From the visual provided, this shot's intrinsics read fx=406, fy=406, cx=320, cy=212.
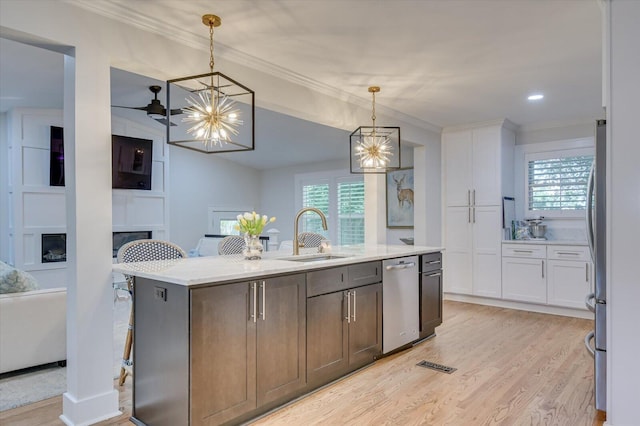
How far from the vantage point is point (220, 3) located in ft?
8.07

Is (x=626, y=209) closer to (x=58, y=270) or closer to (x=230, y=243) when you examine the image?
(x=230, y=243)

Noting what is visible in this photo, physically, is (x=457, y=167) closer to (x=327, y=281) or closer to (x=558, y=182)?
(x=558, y=182)

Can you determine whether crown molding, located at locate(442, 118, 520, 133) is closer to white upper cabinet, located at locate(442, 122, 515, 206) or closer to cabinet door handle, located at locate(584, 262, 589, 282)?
white upper cabinet, located at locate(442, 122, 515, 206)

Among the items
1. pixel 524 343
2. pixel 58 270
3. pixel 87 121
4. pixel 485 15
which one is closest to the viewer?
pixel 87 121

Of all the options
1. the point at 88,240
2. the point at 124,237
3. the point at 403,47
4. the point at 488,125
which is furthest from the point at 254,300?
the point at 124,237

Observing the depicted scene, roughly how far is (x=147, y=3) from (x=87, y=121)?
31.3 inches

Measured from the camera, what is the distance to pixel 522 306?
5.28m

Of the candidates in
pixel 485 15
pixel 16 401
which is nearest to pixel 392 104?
pixel 485 15

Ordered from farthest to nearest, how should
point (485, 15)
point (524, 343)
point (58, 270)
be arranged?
point (58, 270) → point (524, 343) → point (485, 15)

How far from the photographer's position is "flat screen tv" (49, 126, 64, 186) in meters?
5.81

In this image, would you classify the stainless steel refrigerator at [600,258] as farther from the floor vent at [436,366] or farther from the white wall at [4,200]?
the white wall at [4,200]

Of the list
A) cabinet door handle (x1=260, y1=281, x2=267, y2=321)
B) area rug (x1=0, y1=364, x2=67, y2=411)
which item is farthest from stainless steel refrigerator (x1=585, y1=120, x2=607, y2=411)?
area rug (x1=0, y1=364, x2=67, y2=411)

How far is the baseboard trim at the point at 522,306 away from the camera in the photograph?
486 centimetres

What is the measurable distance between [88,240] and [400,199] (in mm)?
5133
